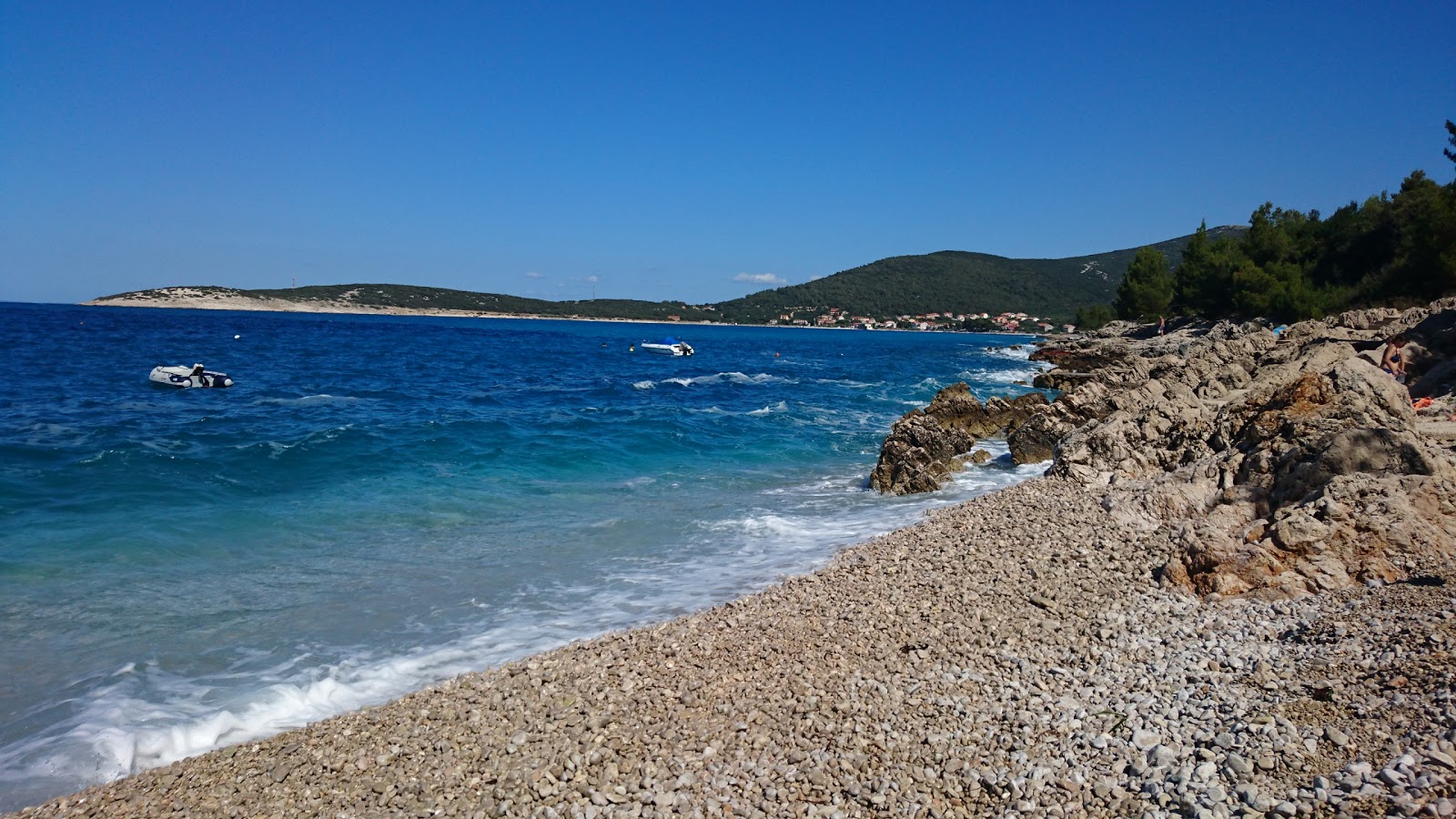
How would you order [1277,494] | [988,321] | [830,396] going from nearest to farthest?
[1277,494] → [830,396] → [988,321]

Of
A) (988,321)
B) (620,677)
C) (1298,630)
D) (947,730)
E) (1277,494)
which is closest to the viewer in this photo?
(947,730)

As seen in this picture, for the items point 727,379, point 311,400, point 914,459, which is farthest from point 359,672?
point 727,379

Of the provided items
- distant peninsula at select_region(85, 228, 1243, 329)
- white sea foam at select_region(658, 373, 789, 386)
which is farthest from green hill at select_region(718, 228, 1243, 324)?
white sea foam at select_region(658, 373, 789, 386)

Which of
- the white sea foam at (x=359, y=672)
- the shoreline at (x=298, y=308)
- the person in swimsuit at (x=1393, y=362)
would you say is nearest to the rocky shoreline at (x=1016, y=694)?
the white sea foam at (x=359, y=672)

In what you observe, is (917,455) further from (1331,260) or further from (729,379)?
(1331,260)

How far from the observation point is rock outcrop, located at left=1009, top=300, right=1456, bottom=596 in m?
6.89

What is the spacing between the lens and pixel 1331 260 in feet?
158

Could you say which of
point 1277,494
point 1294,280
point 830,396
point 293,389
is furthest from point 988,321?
point 1277,494

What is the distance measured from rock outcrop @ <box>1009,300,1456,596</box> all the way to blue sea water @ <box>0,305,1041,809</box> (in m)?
2.72

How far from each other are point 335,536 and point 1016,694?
408 inches

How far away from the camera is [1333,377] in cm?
1107

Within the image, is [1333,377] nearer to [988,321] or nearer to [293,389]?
[293,389]

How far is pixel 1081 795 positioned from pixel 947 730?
3.17ft

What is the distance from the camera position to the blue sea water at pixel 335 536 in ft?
23.1
